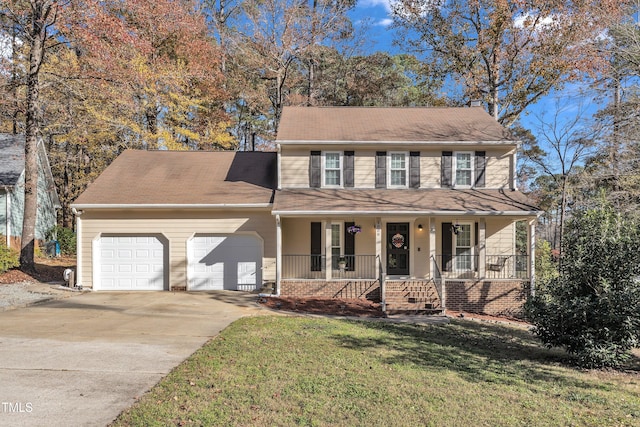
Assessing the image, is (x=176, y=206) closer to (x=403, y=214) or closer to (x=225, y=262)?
(x=225, y=262)

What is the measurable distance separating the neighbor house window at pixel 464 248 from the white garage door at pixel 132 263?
1011 cm

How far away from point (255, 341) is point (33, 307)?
686 centimetres

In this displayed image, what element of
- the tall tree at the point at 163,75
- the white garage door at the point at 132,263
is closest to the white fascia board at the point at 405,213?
the white garage door at the point at 132,263

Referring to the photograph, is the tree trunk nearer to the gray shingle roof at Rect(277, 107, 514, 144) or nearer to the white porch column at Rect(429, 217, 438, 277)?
the gray shingle roof at Rect(277, 107, 514, 144)

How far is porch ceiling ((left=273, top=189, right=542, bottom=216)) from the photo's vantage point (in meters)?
13.0

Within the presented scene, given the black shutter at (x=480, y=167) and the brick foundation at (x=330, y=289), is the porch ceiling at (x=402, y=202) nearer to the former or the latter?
the black shutter at (x=480, y=167)

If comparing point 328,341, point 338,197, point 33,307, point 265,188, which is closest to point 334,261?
point 338,197

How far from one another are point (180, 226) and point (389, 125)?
859cm

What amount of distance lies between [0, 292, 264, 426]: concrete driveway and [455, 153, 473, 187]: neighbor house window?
8.54 meters

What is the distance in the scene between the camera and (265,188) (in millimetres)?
14844

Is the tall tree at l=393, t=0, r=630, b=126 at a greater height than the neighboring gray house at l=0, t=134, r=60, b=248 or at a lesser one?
greater

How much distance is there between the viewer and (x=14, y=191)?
20.3 meters

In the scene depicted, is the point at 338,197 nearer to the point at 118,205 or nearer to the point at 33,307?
the point at 118,205

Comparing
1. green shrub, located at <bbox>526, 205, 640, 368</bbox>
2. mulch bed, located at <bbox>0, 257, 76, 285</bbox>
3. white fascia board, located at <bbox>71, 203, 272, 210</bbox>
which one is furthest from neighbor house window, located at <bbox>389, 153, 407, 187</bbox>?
mulch bed, located at <bbox>0, 257, 76, 285</bbox>
